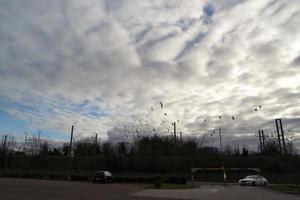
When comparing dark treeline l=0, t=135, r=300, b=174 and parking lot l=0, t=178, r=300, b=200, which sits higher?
dark treeline l=0, t=135, r=300, b=174

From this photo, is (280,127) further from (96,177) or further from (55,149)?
(55,149)

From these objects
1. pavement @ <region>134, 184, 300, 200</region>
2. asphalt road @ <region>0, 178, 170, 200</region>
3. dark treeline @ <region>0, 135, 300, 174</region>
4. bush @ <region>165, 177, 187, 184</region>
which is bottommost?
pavement @ <region>134, 184, 300, 200</region>

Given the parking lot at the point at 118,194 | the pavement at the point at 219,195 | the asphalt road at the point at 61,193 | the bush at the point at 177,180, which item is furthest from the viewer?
the bush at the point at 177,180

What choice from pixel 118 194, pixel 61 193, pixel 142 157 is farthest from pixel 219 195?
pixel 142 157


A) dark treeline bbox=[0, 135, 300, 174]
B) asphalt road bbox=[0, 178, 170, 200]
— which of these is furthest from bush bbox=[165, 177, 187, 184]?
dark treeline bbox=[0, 135, 300, 174]

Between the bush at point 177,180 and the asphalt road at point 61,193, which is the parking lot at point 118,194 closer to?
the asphalt road at point 61,193

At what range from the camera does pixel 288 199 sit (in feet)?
63.4

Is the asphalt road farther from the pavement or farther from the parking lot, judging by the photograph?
the pavement

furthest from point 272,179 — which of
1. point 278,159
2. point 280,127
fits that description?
point 280,127

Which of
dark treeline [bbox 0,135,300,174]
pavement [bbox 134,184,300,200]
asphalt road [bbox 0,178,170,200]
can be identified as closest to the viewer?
asphalt road [bbox 0,178,170,200]

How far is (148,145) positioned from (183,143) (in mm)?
9472

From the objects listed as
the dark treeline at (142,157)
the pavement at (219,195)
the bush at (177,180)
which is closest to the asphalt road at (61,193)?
the pavement at (219,195)

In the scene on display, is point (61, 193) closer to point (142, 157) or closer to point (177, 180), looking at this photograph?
point (177, 180)

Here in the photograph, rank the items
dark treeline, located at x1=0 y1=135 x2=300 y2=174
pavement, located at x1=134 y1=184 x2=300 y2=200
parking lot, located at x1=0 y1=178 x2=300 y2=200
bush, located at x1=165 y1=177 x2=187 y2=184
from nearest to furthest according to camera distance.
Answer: parking lot, located at x1=0 y1=178 x2=300 y2=200
pavement, located at x1=134 y1=184 x2=300 y2=200
bush, located at x1=165 y1=177 x2=187 y2=184
dark treeline, located at x1=0 y1=135 x2=300 y2=174
